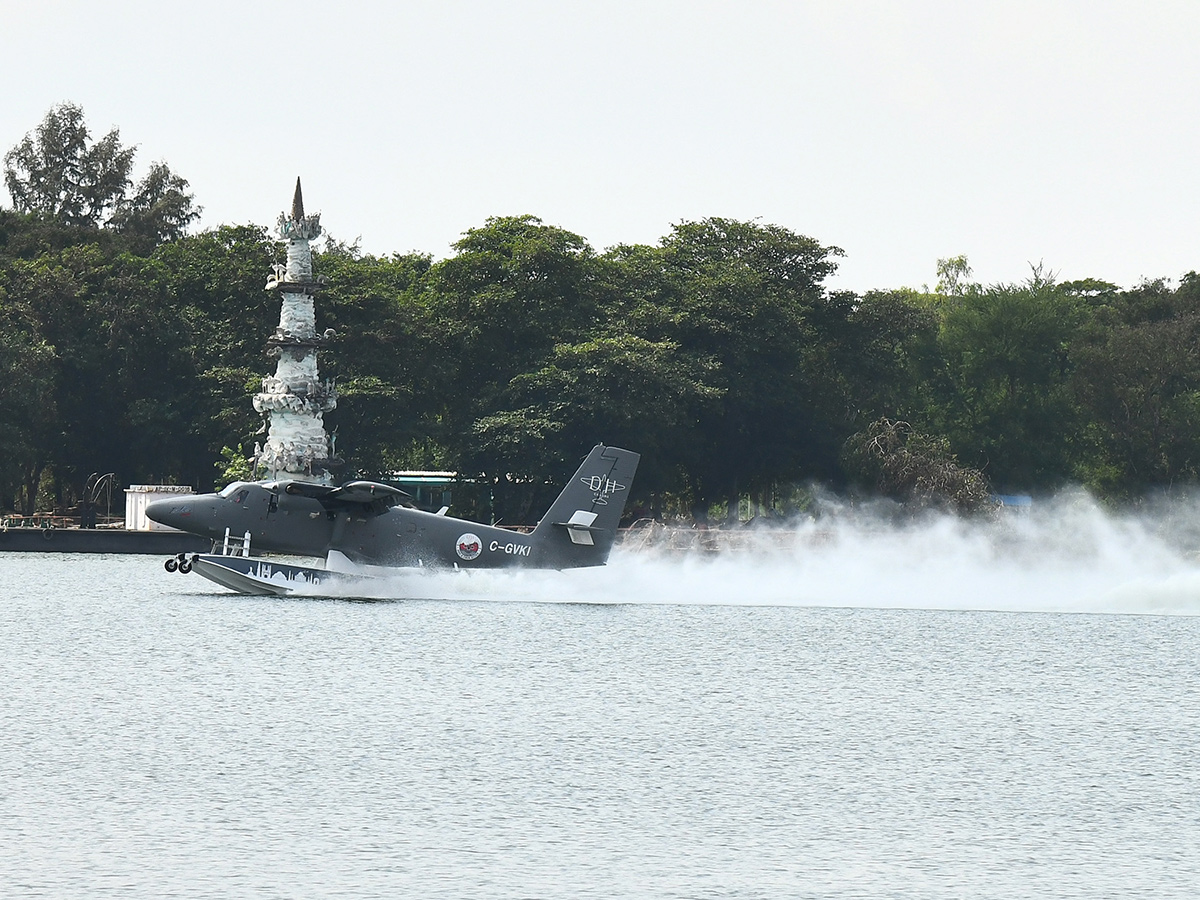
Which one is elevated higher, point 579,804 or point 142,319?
point 142,319

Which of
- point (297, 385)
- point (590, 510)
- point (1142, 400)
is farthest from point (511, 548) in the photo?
point (1142, 400)

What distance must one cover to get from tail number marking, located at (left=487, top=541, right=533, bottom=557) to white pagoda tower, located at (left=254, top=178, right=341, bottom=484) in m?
42.0

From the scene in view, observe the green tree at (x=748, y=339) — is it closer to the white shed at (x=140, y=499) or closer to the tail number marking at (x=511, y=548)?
the white shed at (x=140, y=499)

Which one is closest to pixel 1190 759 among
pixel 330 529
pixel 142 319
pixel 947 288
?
pixel 330 529

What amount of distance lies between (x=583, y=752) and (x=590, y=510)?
72.6 ft

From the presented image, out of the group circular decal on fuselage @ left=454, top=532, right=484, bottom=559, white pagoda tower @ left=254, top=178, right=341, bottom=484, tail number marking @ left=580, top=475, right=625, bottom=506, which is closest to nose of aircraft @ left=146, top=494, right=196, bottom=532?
circular decal on fuselage @ left=454, top=532, right=484, bottom=559

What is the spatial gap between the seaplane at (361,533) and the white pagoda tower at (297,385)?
136 feet

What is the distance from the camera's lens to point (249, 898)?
55.6 ft

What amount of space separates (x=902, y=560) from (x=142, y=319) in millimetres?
55607

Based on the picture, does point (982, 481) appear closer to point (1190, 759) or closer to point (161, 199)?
point (161, 199)

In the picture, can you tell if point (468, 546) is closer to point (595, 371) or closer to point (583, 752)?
point (583, 752)

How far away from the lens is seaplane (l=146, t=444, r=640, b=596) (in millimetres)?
48219

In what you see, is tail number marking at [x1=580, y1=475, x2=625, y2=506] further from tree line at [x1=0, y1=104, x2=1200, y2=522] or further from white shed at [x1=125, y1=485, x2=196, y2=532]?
white shed at [x1=125, y1=485, x2=196, y2=532]

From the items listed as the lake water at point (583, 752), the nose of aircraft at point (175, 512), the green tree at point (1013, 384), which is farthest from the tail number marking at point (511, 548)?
the green tree at point (1013, 384)
